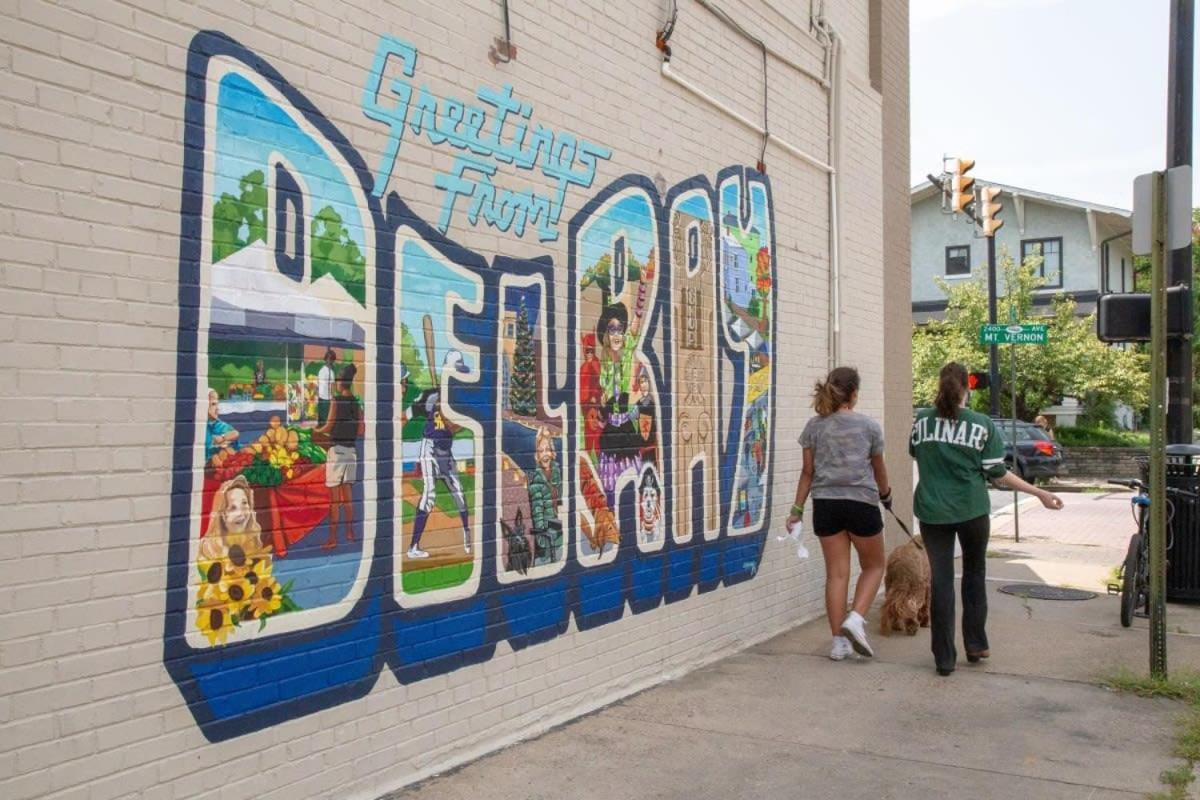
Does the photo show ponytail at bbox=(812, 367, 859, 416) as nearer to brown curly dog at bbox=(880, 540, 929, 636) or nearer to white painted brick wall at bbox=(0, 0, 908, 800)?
brown curly dog at bbox=(880, 540, 929, 636)

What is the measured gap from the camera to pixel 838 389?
7.28m

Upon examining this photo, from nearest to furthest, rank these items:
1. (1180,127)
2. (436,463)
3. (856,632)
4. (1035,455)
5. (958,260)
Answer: (436,463), (856,632), (1180,127), (1035,455), (958,260)

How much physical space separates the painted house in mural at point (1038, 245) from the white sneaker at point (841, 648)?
1207 inches

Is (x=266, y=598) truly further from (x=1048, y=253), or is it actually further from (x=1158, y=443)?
(x=1048, y=253)

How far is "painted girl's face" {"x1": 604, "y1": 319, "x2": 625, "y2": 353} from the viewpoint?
6.29 meters

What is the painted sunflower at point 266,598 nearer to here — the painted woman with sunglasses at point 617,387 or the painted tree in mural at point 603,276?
the painted woman with sunglasses at point 617,387

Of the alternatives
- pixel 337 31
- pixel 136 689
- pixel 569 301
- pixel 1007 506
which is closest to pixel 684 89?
pixel 569 301

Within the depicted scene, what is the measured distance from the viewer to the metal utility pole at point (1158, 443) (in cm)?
651

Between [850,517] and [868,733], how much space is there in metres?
1.85

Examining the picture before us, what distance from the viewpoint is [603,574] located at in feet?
20.5

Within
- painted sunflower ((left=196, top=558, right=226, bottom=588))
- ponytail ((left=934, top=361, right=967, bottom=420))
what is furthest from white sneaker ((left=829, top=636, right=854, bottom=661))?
painted sunflower ((left=196, top=558, right=226, bottom=588))

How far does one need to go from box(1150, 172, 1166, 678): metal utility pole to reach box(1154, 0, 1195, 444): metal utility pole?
3.62 meters

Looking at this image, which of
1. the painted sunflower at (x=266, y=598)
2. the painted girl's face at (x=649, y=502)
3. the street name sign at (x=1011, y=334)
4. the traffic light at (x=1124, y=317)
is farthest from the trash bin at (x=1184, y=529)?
the painted sunflower at (x=266, y=598)

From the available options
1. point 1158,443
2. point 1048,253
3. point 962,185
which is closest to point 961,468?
point 1158,443
